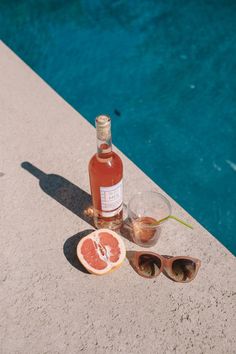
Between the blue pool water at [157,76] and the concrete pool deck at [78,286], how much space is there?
121 centimetres

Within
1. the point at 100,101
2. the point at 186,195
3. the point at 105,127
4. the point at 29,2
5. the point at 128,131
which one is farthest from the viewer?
the point at 29,2

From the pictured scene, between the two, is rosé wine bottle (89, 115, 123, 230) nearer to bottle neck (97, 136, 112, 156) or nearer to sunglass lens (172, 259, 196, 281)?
bottle neck (97, 136, 112, 156)

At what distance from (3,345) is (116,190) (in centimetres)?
74

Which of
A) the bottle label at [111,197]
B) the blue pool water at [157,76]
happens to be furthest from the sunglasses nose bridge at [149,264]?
the blue pool water at [157,76]

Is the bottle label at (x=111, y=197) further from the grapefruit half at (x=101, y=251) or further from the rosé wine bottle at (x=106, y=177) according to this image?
the grapefruit half at (x=101, y=251)

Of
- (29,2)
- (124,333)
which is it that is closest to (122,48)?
(29,2)

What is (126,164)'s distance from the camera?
194 cm

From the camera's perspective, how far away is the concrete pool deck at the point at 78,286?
1340mm

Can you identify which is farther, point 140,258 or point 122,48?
point 122,48

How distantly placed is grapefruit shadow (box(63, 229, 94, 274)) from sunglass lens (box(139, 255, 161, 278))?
24cm

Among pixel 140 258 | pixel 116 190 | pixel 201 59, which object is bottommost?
pixel 201 59

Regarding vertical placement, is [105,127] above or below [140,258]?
above

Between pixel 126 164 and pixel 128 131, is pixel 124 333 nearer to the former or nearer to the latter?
pixel 126 164

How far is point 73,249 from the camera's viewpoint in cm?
157
